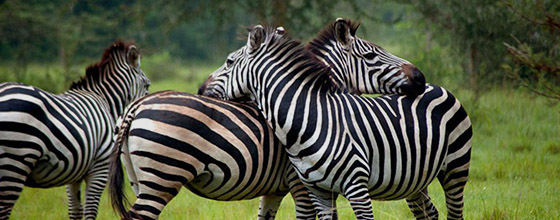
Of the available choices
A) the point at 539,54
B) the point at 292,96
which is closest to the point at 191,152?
the point at 292,96

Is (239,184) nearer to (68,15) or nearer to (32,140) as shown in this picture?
(32,140)

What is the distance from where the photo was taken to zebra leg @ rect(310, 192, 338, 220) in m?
4.30

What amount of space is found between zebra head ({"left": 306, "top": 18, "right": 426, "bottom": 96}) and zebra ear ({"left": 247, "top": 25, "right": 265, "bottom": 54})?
0.61 metres

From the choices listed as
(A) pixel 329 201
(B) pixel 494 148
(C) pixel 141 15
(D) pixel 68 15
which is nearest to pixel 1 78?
(C) pixel 141 15

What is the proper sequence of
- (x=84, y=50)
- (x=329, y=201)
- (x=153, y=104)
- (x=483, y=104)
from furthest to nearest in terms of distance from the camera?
(x=84, y=50) → (x=483, y=104) → (x=329, y=201) → (x=153, y=104)

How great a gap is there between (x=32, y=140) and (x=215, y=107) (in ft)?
5.98

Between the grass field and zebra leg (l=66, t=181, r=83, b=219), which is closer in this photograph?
the grass field

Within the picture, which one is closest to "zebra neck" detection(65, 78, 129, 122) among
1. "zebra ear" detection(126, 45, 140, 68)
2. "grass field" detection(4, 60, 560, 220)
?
"zebra ear" detection(126, 45, 140, 68)

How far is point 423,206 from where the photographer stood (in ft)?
16.4

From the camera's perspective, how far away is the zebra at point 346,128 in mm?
4117

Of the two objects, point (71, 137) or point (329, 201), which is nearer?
point (329, 201)

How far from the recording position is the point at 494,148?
860cm

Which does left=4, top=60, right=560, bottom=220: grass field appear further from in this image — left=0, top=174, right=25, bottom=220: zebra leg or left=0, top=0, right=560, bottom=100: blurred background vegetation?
left=0, top=174, right=25, bottom=220: zebra leg

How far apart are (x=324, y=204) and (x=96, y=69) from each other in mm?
3577
